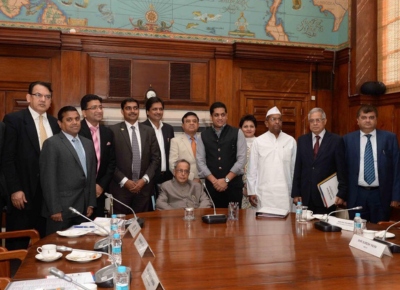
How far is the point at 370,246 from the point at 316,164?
1.71 metres

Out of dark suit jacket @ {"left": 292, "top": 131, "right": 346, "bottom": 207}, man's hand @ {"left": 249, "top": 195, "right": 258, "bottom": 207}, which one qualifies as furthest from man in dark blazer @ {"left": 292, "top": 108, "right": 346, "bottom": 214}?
man's hand @ {"left": 249, "top": 195, "right": 258, "bottom": 207}

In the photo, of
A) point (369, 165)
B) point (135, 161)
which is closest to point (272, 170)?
point (369, 165)

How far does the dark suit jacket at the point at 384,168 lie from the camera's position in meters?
3.54

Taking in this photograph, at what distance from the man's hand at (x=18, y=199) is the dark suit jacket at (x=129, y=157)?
2.71 feet

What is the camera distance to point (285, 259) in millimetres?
1871

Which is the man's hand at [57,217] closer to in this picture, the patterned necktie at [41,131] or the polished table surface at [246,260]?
the polished table surface at [246,260]

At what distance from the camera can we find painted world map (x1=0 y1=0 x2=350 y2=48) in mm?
5625

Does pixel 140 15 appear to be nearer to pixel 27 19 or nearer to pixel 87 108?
pixel 27 19

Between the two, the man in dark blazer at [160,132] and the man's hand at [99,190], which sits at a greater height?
the man in dark blazer at [160,132]

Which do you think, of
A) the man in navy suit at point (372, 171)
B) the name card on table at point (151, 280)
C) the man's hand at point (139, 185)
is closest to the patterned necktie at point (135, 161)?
the man's hand at point (139, 185)

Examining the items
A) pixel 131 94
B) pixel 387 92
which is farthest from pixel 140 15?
pixel 387 92

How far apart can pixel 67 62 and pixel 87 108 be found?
2.22m

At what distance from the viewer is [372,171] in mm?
3592

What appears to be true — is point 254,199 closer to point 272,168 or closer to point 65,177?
point 272,168
